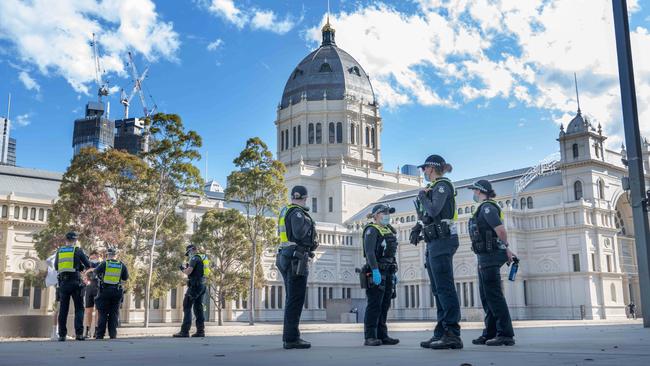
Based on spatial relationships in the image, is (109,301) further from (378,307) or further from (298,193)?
(378,307)

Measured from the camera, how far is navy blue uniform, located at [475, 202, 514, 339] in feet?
37.9

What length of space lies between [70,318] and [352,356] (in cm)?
1787

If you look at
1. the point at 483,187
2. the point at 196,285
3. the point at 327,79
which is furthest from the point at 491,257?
the point at 327,79

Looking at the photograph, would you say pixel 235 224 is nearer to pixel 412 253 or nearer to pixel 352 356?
pixel 412 253

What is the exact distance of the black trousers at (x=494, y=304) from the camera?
11.4 metres

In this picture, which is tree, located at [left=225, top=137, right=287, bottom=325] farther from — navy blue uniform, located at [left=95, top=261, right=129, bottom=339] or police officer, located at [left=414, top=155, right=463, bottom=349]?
police officer, located at [left=414, top=155, right=463, bottom=349]

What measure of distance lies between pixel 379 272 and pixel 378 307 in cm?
67

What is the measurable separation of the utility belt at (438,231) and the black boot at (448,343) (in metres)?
1.60

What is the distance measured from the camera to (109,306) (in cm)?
1748

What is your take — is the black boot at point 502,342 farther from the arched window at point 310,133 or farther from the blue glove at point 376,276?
the arched window at point 310,133

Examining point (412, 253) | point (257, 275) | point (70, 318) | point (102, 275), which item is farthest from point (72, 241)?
point (412, 253)

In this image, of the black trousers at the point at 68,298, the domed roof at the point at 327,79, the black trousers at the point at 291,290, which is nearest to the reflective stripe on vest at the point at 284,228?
the black trousers at the point at 291,290

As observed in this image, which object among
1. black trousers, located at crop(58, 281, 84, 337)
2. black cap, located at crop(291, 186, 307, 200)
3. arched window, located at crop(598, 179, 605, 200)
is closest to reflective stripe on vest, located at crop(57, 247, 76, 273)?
black trousers, located at crop(58, 281, 84, 337)

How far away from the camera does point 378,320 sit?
1255 centimetres
